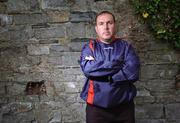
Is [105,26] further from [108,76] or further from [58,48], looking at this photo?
[58,48]

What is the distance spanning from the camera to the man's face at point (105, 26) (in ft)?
9.83

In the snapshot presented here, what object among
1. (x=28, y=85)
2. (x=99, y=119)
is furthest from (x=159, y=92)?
(x=28, y=85)

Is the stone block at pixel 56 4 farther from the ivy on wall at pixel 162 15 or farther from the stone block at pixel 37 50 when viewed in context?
the ivy on wall at pixel 162 15

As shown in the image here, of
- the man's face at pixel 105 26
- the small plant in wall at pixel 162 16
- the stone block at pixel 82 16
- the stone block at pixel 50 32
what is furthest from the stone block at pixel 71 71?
the small plant in wall at pixel 162 16

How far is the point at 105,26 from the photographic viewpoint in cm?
300

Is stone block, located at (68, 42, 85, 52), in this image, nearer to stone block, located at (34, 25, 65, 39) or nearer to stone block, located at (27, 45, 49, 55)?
stone block, located at (34, 25, 65, 39)

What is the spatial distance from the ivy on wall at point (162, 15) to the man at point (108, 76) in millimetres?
644

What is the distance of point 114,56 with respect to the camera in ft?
9.79

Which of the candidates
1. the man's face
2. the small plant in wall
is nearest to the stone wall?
the small plant in wall

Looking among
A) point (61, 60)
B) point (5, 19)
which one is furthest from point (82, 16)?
point (5, 19)

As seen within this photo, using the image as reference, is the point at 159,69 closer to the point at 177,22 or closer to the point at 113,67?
the point at 177,22

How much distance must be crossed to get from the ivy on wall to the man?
0.64 meters

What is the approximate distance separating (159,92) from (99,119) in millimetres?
1066

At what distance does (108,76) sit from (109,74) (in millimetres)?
22
